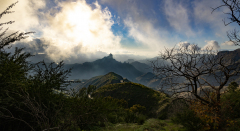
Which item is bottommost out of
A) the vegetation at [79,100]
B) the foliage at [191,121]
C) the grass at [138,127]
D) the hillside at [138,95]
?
the hillside at [138,95]

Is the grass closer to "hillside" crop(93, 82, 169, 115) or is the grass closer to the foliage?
the foliage

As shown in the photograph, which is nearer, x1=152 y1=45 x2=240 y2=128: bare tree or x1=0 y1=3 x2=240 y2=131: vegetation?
x1=0 y1=3 x2=240 y2=131: vegetation

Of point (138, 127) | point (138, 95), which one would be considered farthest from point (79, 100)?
point (138, 95)

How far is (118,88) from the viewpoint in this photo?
49906 mm

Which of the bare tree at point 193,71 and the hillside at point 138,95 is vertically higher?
the bare tree at point 193,71

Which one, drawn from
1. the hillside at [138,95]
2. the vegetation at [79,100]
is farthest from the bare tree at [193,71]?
the hillside at [138,95]

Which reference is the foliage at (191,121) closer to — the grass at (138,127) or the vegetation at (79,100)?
the vegetation at (79,100)

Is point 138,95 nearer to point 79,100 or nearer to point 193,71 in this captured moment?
point 193,71

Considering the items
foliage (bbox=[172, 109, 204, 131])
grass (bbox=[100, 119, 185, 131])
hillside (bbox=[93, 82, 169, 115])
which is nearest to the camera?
grass (bbox=[100, 119, 185, 131])

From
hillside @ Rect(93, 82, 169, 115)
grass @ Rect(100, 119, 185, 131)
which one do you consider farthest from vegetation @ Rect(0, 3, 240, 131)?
hillside @ Rect(93, 82, 169, 115)

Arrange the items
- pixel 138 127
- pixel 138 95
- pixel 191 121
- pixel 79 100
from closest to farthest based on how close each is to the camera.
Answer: pixel 79 100, pixel 138 127, pixel 191 121, pixel 138 95

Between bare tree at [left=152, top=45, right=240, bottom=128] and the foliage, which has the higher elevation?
bare tree at [left=152, top=45, right=240, bottom=128]

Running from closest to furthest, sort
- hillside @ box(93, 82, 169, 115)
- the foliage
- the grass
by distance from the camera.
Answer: the grass, the foliage, hillside @ box(93, 82, 169, 115)

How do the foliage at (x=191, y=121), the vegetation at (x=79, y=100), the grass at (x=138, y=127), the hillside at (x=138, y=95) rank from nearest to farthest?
the vegetation at (x=79, y=100), the grass at (x=138, y=127), the foliage at (x=191, y=121), the hillside at (x=138, y=95)
